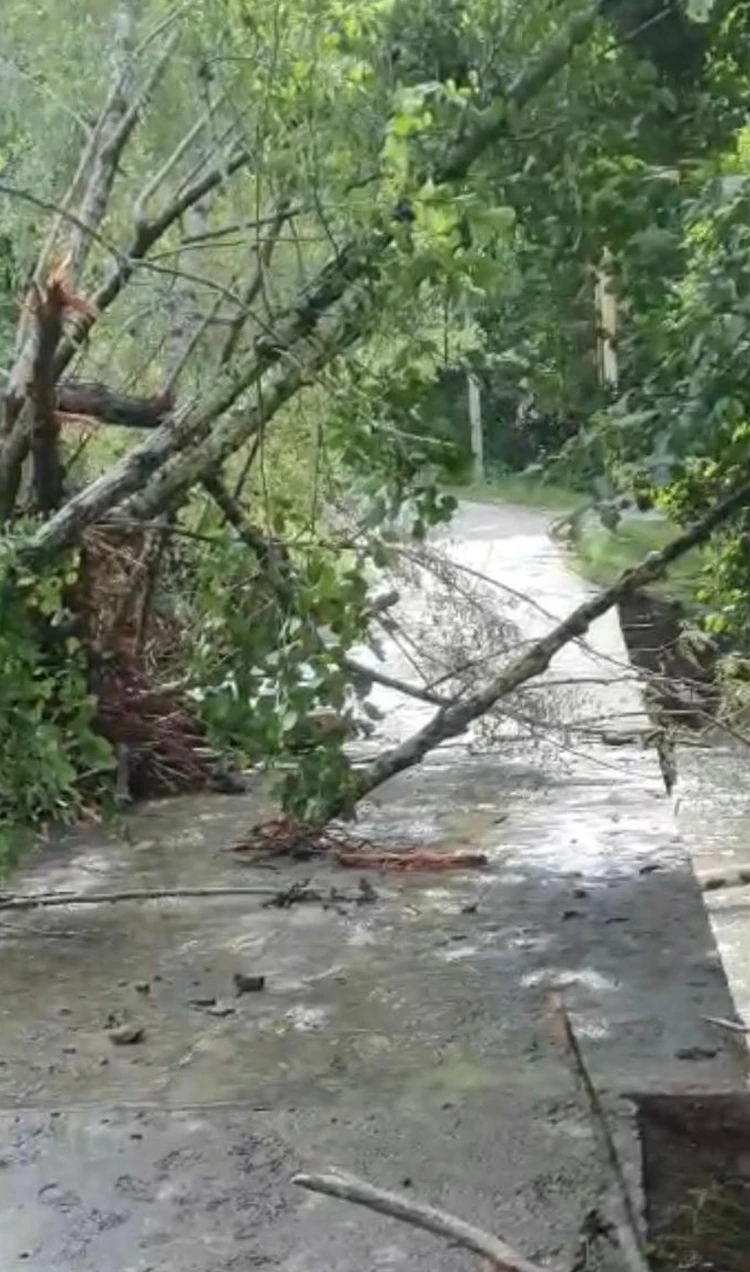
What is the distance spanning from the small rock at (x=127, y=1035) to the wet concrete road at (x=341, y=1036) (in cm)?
3

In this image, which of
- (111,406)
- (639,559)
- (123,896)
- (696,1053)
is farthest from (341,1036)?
(639,559)

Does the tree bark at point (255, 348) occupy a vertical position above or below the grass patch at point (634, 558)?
above

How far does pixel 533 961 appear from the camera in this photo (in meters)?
5.38

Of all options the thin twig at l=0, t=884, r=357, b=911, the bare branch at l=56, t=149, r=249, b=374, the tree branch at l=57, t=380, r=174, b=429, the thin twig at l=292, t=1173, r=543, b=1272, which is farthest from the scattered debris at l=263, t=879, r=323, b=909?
the thin twig at l=292, t=1173, r=543, b=1272

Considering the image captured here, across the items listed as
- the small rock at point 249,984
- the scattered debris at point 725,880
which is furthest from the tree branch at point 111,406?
the scattered debris at point 725,880

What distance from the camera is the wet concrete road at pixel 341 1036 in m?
3.69

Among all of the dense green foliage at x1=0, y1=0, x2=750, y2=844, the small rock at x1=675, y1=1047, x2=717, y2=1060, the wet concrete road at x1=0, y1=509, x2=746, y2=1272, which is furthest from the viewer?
the dense green foliage at x1=0, y1=0, x2=750, y2=844

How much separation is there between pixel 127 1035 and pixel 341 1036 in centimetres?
56

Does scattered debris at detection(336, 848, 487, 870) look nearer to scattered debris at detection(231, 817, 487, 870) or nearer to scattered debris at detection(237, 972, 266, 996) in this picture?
scattered debris at detection(231, 817, 487, 870)

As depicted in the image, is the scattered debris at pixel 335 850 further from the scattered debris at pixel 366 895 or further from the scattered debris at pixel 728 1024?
the scattered debris at pixel 728 1024

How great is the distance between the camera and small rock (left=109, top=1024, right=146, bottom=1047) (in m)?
4.76

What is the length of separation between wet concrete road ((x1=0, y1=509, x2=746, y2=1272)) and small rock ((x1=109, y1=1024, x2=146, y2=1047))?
0.03m

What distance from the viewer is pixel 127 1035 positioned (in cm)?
479

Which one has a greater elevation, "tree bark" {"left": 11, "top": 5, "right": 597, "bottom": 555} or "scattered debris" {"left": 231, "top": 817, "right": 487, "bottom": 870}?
"tree bark" {"left": 11, "top": 5, "right": 597, "bottom": 555}
